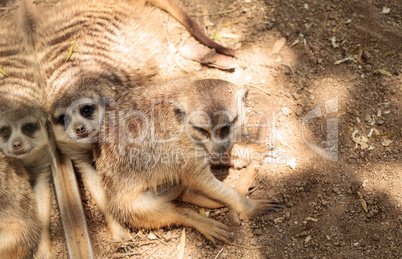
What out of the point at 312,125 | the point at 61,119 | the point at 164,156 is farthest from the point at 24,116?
the point at 312,125

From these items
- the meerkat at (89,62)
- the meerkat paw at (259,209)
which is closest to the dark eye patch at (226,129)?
the meerkat paw at (259,209)

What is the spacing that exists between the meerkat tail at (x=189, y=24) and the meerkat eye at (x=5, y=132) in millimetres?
1515

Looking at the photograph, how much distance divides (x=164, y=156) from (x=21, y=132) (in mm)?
788

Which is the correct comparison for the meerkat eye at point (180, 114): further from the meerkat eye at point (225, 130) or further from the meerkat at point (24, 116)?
the meerkat at point (24, 116)

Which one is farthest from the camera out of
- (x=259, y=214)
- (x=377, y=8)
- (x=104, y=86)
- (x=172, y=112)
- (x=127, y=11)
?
(x=127, y=11)

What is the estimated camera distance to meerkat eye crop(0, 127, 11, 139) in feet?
6.42

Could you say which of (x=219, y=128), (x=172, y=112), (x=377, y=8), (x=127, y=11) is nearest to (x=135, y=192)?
(x=172, y=112)

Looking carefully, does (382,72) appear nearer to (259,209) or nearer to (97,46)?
(259,209)

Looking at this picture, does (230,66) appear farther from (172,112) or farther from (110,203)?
(110,203)

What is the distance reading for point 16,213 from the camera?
6.28 ft

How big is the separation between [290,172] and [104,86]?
1383mm

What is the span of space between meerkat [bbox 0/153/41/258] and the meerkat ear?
0.83 metres

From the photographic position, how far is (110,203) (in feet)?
7.41

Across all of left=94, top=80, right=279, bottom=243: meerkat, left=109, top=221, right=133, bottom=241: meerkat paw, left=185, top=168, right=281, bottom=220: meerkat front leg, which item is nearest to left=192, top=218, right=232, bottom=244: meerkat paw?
left=94, top=80, right=279, bottom=243: meerkat
